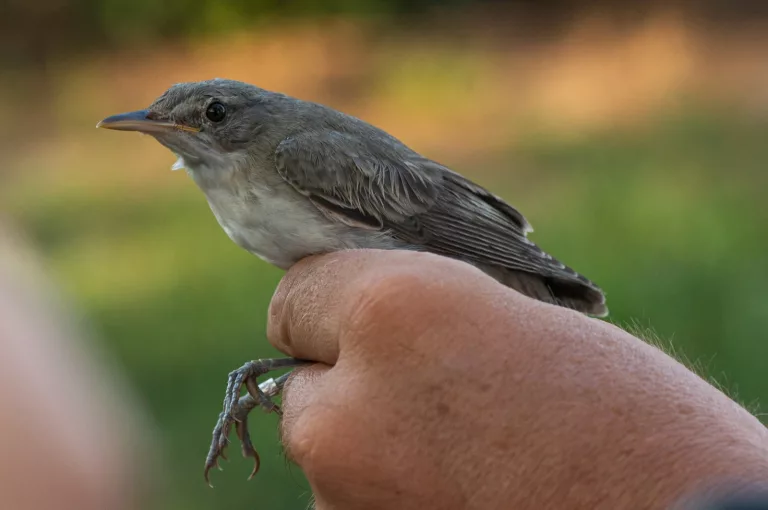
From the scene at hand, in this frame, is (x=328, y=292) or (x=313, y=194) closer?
(x=328, y=292)

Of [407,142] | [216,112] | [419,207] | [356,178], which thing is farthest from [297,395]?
[407,142]

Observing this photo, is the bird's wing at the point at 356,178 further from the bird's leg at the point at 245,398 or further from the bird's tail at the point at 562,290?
the bird's leg at the point at 245,398

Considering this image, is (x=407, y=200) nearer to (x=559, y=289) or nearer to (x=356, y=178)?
(x=356, y=178)

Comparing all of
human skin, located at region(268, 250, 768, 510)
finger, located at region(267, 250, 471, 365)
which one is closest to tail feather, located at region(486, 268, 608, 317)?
finger, located at region(267, 250, 471, 365)

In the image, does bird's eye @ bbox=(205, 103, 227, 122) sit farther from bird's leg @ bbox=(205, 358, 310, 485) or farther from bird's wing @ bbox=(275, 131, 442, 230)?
bird's leg @ bbox=(205, 358, 310, 485)

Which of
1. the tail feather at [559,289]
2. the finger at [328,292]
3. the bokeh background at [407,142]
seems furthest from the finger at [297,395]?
the bokeh background at [407,142]

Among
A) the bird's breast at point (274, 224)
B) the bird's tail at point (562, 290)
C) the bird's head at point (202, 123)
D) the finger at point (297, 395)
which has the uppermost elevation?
the bird's head at point (202, 123)

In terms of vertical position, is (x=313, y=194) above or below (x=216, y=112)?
below

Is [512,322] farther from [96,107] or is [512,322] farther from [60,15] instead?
[60,15]
